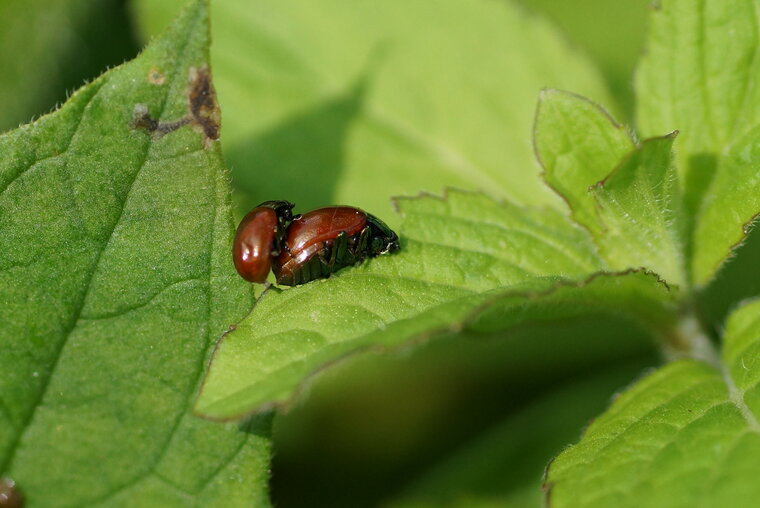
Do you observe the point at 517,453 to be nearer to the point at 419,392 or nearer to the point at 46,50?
the point at 419,392

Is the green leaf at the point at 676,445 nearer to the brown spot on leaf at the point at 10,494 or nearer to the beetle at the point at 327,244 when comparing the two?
the beetle at the point at 327,244

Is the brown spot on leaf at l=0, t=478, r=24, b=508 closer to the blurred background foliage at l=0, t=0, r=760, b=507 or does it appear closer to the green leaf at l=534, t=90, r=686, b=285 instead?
the green leaf at l=534, t=90, r=686, b=285

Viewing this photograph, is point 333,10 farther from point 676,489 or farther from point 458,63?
point 676,489

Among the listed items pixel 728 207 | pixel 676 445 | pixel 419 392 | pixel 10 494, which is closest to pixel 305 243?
pixel 10 494

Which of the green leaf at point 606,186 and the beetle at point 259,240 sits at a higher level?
the beetle at point 259,240

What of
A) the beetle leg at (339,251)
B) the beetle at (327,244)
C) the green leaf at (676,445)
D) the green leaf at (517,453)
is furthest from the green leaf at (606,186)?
the green leaf at (517,453)

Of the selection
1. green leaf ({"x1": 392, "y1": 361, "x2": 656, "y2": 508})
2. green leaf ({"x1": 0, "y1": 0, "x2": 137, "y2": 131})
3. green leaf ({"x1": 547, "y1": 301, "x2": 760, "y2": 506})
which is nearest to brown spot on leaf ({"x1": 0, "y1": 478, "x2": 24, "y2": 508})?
green leaf ({"x1": 547, "y1": 301, "x2": 760, "y2": 506})
